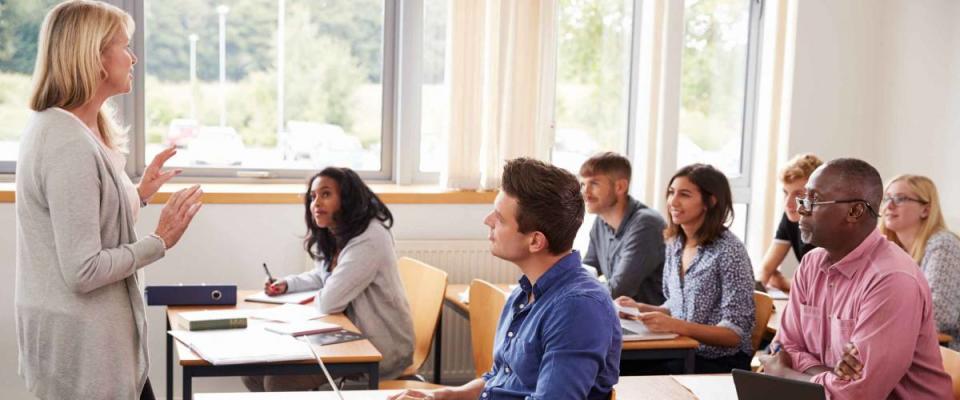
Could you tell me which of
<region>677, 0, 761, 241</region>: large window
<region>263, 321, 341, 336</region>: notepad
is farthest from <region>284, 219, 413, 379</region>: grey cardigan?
<region>677, 0, 761, 241</region>: large window

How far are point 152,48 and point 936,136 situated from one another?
4.00 metres

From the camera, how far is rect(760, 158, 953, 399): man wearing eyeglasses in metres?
2.31

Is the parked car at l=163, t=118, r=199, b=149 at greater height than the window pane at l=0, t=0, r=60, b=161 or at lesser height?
lesser

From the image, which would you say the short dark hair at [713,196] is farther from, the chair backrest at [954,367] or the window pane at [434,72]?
the window pane at [434,72]

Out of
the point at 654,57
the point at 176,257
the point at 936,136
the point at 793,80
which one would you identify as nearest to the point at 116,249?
the point at 176,257

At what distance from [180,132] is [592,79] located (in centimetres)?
215

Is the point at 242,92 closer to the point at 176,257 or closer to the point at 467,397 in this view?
the point at 176,257

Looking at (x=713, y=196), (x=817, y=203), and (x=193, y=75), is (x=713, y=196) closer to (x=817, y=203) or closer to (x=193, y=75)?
(x=817, y=203)

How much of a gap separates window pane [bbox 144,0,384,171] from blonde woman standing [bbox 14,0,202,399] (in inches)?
97.2

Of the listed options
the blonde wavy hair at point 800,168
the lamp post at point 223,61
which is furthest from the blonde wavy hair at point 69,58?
the blonde wavy hair at point 800,168

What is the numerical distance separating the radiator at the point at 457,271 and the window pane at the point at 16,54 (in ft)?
6.25

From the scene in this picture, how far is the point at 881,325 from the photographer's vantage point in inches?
91.1

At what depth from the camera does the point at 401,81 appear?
16.7 ft

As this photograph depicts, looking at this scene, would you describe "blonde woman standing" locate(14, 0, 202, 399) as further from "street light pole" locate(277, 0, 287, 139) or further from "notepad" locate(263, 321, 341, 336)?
"street light pole" locate(277, 0, 287, 139)
